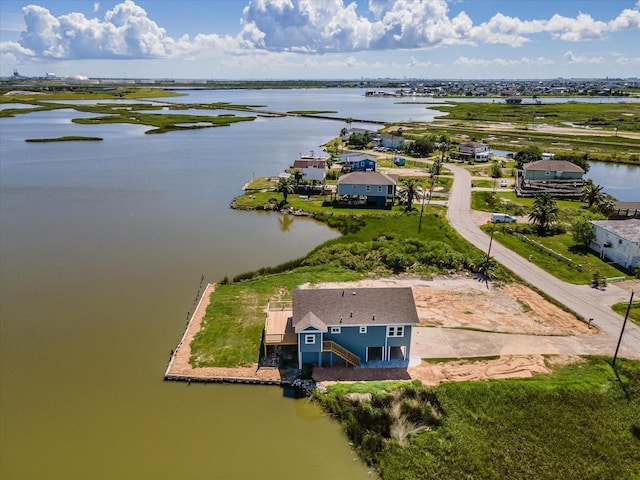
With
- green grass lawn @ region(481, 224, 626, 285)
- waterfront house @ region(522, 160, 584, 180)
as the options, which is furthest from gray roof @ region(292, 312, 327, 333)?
waterfront house @ region(522, 160, 584, 180)

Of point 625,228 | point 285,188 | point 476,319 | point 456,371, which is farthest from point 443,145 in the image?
point 456,371

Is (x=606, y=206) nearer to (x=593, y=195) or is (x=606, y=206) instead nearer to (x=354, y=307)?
(x=593, y=195)

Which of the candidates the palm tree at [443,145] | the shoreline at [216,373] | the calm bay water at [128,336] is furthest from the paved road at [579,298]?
the palm tree at [443,145]

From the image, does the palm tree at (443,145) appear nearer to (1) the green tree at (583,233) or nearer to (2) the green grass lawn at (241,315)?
(1) the green tree at (583,233)

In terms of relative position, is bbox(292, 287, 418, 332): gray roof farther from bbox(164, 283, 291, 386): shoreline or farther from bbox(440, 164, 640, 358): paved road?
bbox(440, 164, 640, 358): paved road

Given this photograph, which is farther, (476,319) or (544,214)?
(544,214)
